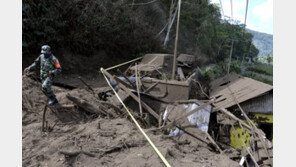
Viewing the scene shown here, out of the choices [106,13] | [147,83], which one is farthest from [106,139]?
[106,13]

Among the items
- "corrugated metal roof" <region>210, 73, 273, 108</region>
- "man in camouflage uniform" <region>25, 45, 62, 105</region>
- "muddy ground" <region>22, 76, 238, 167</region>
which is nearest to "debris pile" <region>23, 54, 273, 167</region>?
"muddy ground" <region>22, 76, 238, 167</region>

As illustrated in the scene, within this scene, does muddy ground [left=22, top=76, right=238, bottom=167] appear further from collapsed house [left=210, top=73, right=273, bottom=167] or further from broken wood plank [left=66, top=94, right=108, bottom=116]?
collapsed house [left=210, top=73, right=273, bottom=167]

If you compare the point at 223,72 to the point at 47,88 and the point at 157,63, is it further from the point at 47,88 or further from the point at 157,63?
the point at 47,88

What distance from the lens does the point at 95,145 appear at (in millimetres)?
3162

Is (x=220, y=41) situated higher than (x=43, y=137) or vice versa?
(x=220, y=41)

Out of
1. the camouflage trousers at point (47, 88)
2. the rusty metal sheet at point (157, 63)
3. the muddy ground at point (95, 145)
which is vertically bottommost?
the muddy ground at point (95, 145)

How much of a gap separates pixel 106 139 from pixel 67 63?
8303 mm

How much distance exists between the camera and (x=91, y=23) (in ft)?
37.5

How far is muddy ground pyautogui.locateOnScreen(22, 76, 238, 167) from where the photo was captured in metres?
2.73

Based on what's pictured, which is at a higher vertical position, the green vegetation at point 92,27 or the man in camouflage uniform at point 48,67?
the green vegetation at point 92,27

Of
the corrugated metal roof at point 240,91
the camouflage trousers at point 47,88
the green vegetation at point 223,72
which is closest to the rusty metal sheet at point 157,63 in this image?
the corrugated metal roof at point 240,91

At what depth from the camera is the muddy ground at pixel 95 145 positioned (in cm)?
273

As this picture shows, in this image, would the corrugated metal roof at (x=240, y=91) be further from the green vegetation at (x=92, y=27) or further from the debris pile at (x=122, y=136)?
the green vegetation at (x=92, y=27)

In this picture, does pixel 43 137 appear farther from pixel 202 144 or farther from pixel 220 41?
pixel 220 41
